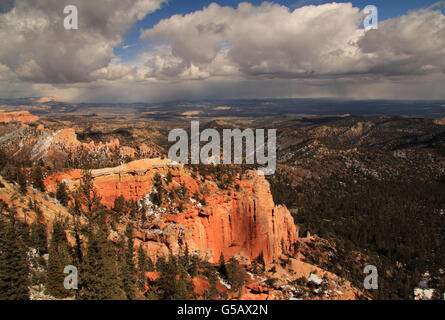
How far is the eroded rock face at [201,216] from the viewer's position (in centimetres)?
4456

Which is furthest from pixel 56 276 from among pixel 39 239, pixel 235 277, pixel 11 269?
pixel 235 277

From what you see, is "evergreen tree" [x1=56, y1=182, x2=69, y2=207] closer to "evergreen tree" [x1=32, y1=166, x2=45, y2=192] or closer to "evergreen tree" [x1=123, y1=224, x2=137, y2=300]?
"evergreen tree" [x1=32, y1=166, x2=45, y2=192]

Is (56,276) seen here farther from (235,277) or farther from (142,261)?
(235,277)

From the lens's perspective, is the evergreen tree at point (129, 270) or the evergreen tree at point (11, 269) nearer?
the evergreen tree at point (11, 269)

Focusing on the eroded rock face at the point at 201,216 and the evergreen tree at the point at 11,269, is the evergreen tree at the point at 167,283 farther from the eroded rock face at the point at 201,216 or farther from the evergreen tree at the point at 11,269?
the evergreen tree at the point at 11,269

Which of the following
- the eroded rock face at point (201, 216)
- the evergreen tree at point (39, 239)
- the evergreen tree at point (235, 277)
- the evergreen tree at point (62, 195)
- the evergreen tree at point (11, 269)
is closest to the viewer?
the evergreen tree at point (11, 269)

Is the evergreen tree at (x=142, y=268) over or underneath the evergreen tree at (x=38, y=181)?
underneath

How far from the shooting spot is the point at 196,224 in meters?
47.6

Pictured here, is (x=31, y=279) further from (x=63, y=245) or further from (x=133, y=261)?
(x=133, y=261)

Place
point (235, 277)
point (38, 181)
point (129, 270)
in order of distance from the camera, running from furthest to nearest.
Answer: point (38, 181)
point (235, 277)
point (129, 270)

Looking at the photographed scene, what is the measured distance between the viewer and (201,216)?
1961 inches

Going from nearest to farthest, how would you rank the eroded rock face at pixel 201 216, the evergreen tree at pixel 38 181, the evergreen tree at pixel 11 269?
the evergreen tree at pixel 11 269
the eroded rock face at pixel 201 216
the evergreen tree at pixel 38 181

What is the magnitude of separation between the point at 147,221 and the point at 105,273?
18.9m

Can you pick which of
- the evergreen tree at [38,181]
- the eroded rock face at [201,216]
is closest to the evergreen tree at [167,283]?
the eroded rock face at [201,216]
